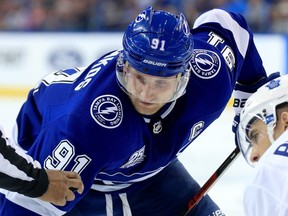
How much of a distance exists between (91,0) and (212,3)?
1277 mm

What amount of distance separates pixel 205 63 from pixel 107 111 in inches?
20.4

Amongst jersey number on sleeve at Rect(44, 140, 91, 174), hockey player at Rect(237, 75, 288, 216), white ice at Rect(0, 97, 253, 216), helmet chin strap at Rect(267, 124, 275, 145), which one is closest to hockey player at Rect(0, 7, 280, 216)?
jersey number on sleeve at Rect(44, 140, 91, 174)

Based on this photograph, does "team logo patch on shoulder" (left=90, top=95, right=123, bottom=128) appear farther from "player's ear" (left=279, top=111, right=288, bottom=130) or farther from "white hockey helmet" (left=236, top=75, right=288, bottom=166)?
"player's ear" (left=279, top=111, right=288, bottom=130)

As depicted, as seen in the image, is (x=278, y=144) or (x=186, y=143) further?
(x=186, y=143)

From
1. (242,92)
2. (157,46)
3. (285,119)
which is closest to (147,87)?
(157,46)

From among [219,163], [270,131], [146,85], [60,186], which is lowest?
[219,163]

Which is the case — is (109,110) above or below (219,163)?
above

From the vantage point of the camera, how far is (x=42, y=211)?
8.25ft

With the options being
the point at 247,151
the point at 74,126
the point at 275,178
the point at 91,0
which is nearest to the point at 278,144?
the point at 275,178

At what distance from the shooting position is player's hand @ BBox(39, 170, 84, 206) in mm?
2305

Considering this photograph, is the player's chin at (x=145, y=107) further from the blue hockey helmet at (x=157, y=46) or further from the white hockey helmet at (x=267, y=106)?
the white hockey helmet at (x=267, y=106)

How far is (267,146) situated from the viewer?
6.67 ft

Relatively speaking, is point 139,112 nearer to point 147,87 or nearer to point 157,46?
point 147,87

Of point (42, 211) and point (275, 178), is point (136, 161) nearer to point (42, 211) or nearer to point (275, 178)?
point (42, 211)
